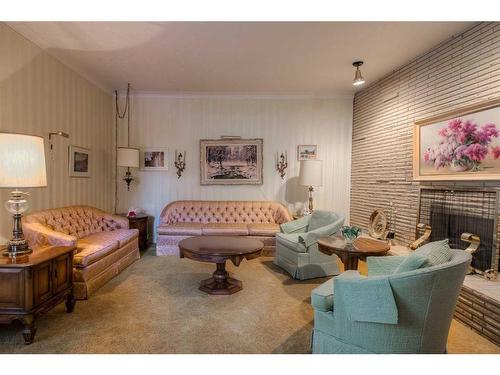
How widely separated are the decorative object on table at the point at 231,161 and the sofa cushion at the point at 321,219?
1.66m

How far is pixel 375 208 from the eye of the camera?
15.2 ft

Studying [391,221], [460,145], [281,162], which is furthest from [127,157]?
[460,145]

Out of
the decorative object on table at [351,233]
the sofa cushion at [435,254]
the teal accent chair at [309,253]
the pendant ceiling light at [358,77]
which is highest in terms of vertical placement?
the pendant ceiling light at [358,77]

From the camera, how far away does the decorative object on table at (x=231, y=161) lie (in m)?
5.44

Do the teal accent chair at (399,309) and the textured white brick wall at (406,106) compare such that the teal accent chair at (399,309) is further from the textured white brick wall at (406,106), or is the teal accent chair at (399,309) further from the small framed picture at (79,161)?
the small framed picture at (79,161)

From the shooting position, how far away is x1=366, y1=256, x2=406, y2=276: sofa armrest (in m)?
2.26

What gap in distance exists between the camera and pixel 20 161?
7.38ft

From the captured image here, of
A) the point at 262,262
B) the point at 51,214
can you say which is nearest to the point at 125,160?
the point at 51,214

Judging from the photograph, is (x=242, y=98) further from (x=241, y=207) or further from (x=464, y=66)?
(x=464, y=66)

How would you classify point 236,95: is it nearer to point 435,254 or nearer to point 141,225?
point 141,225

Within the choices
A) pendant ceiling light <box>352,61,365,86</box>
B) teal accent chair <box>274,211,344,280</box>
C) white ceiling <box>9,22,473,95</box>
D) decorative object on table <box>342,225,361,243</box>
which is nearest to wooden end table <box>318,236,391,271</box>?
decorative object on table <box>342,225,361,243</box>

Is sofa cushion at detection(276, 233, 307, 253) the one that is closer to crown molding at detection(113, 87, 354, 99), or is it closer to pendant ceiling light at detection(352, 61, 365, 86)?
pendant ceiling light at detection(352, 61, 365, 86)

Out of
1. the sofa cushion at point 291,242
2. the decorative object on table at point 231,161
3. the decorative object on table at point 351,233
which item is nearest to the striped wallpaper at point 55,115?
the decorative object on table at point 231,161
